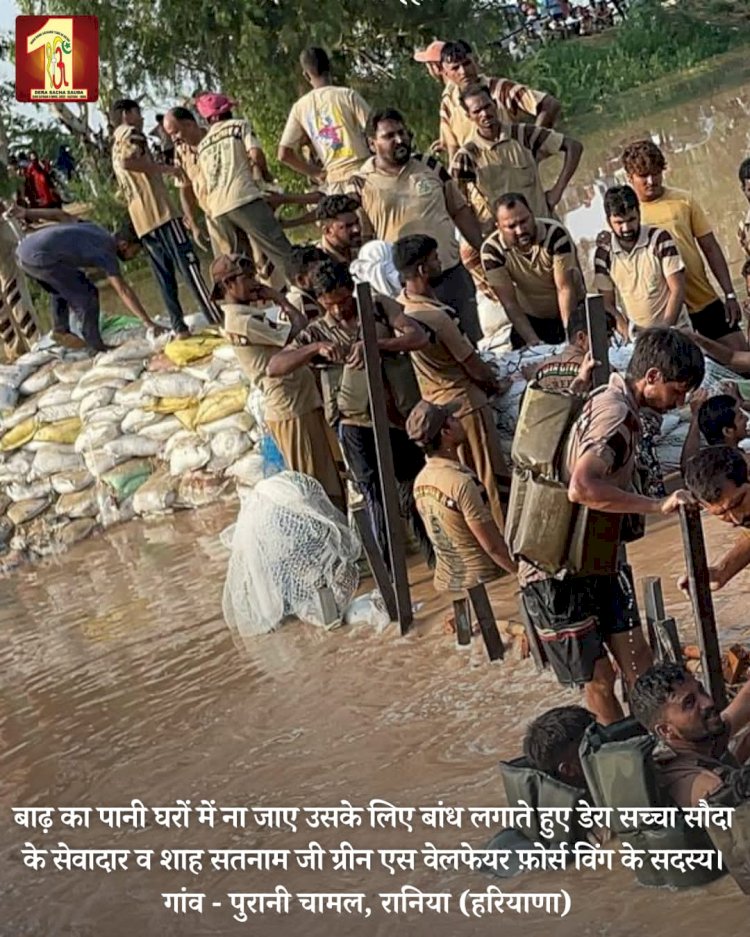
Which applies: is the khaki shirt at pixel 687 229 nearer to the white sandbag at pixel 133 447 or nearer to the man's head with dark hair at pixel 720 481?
the man's head with dark hair at pixel 720 481

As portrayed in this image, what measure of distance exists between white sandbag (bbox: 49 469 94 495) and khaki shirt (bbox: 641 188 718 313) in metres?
4.80

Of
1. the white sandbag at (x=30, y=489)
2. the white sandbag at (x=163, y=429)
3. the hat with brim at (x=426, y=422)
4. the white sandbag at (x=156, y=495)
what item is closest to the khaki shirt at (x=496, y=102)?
the hat with brim at (x=426, y=422)

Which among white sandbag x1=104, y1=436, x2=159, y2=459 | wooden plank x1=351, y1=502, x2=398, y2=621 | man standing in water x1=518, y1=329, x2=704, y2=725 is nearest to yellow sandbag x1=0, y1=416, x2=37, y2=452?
white sandbag x1=104, y1=436, x2=159, y2=459

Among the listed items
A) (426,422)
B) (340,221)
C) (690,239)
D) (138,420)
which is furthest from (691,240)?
(138,420)

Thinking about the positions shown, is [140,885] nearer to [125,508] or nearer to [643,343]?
[643,343]

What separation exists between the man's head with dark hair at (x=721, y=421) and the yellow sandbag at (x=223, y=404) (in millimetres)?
4929

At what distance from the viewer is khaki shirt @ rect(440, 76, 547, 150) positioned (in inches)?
302

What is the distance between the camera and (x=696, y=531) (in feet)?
12.6

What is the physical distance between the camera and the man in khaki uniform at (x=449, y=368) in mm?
6012

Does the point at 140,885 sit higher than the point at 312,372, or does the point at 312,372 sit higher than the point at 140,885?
the point at 312,372

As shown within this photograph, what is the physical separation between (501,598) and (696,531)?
2.54 metres

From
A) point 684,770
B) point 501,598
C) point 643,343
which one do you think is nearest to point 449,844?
point 684,770

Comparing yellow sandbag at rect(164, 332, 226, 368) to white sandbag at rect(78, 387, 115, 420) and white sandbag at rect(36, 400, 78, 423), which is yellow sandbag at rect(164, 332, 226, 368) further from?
white sandbag at rect(36, 400, 78, 423)

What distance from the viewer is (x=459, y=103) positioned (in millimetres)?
7652
